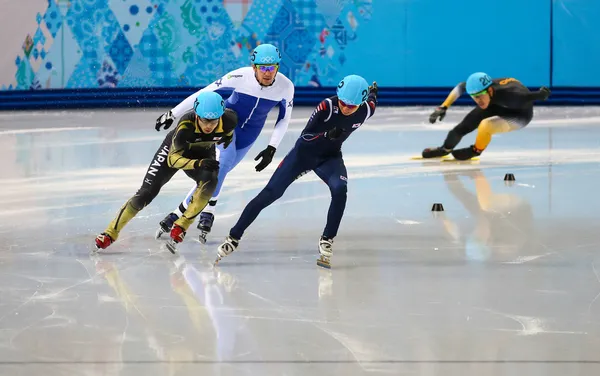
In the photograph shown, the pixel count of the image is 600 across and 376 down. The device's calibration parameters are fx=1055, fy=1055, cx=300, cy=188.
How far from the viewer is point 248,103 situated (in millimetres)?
7777

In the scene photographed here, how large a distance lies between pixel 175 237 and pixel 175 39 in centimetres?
1369

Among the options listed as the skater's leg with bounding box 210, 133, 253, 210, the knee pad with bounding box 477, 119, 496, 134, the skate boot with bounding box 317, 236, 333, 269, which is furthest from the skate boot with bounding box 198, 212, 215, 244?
the knee pad with bounding box 477, 119, 496, 134

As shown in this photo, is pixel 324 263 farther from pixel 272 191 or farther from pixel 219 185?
pixel 219 185

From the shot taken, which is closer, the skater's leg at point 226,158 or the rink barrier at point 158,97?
the skater's leg at point 226,158

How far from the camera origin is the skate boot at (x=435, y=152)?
1230 cm

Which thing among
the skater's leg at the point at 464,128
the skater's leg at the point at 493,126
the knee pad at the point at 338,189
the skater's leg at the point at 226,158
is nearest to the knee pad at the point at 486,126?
the skater's leg at the point at 493,126

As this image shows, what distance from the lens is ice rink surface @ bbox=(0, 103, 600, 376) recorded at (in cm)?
457

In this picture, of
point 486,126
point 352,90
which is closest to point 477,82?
point 486,126

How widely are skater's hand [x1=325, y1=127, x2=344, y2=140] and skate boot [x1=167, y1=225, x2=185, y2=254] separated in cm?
115

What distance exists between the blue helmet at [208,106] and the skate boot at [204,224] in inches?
42.7

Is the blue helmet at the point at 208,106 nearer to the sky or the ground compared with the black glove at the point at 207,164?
nearer to the sky

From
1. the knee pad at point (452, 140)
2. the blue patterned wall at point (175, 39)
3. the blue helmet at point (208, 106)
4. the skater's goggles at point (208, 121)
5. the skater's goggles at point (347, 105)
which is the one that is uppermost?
the blue patterned wall at point (175, 39)

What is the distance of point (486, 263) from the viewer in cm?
663

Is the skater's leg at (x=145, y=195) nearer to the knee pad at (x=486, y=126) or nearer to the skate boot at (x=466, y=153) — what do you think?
the skate boot at (x=466, y=153)
